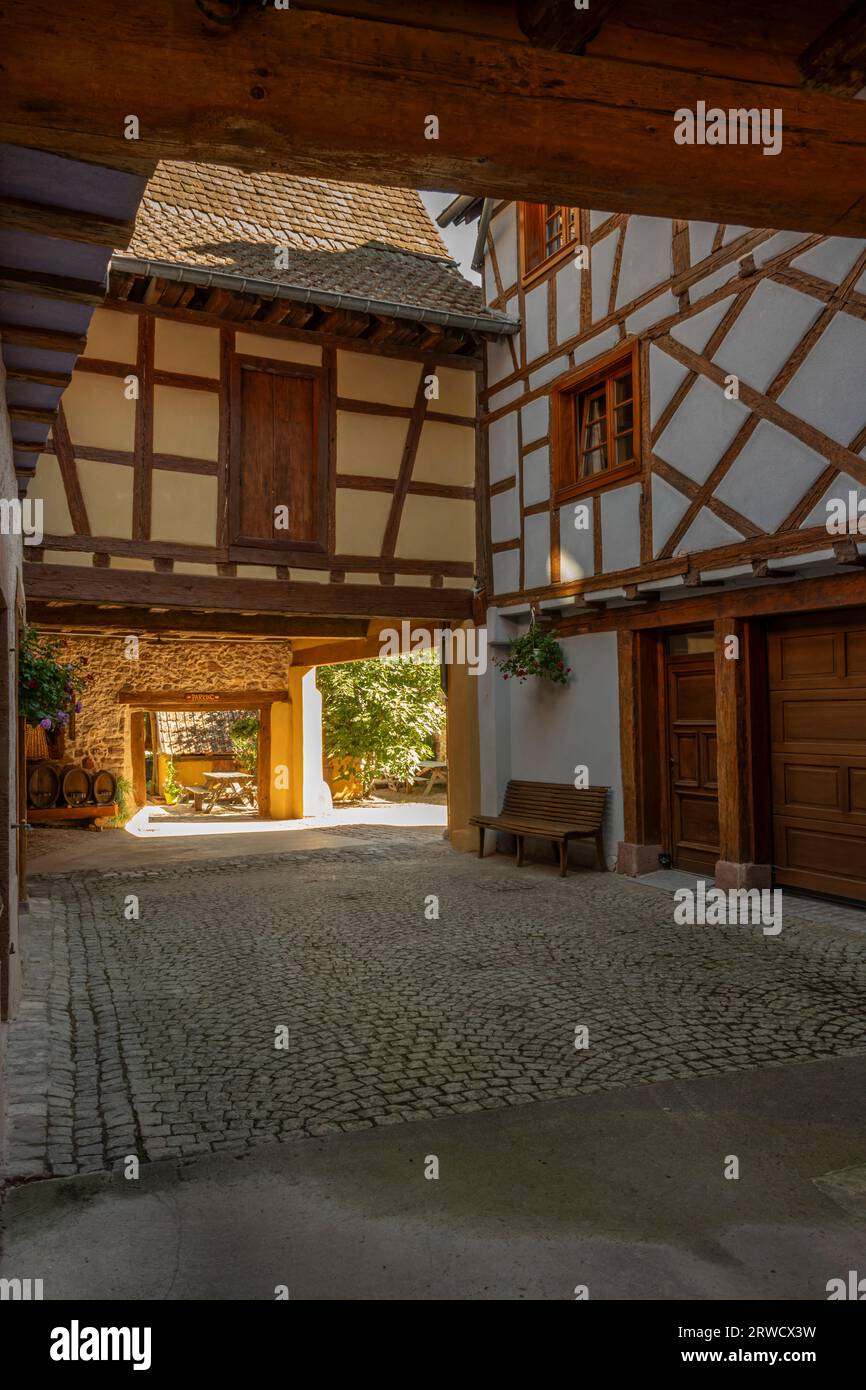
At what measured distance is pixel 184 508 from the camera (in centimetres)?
863

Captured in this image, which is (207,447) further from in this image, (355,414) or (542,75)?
(542,75)

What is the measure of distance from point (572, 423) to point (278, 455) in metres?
2.75

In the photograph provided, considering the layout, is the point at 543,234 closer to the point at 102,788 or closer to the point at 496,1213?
the point at 102,788

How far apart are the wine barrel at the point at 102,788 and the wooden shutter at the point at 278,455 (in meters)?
5.56

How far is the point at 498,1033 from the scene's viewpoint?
4195 mm

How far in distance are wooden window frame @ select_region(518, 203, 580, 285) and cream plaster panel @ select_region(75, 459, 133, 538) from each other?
4236mm

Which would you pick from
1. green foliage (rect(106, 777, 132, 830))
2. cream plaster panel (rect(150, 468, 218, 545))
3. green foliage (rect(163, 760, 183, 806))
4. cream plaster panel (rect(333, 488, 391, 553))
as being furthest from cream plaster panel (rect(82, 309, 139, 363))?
green foliage (rect(163, 760, 183, 806))

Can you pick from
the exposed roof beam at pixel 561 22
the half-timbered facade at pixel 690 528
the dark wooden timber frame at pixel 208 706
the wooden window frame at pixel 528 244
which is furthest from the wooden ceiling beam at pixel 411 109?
the dark wooden timber frame at pixel 208 706

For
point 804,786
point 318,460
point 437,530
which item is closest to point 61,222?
point 804,786

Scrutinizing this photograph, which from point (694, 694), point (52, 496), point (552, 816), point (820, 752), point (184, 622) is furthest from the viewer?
point (184, 622)

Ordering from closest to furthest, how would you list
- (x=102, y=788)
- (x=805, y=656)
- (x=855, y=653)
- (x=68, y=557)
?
(x=855, y=653) → (x=805, y=656) → (x=68, y=557) → (x=102, y=788)

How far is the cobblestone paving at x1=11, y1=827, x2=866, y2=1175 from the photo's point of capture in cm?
342

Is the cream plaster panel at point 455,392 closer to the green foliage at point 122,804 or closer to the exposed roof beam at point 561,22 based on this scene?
the green foliage at point 122,804

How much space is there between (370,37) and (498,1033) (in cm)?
363
